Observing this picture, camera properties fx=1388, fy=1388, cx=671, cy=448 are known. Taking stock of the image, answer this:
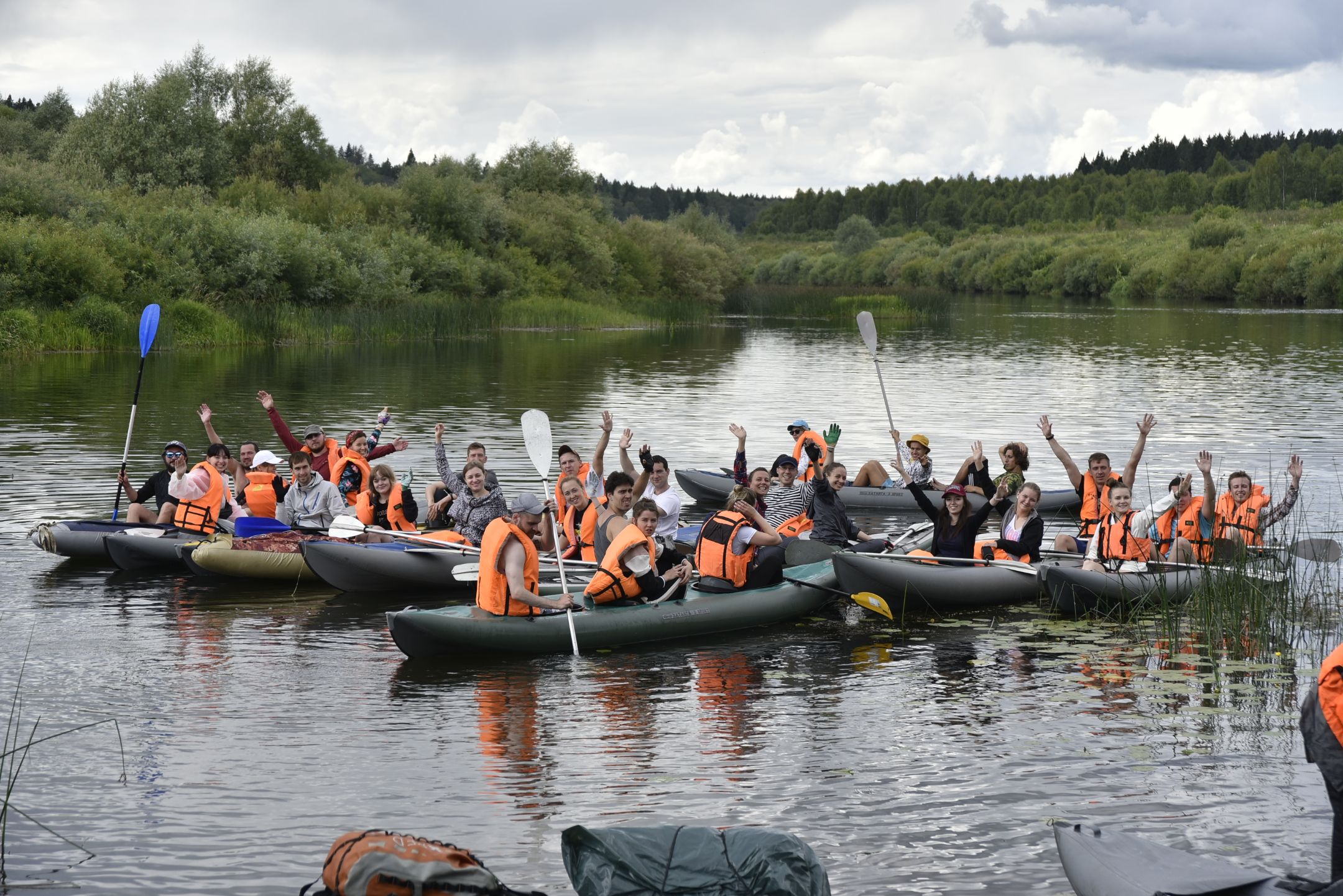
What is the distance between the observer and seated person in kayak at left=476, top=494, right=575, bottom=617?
8.63 m

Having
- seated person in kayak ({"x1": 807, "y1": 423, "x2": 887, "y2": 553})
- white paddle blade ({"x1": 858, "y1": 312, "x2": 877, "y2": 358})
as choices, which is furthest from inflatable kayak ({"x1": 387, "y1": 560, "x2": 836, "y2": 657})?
white paddle blade ({"x1": 858, "y1": 312, "x2": 877, "y2": 358})

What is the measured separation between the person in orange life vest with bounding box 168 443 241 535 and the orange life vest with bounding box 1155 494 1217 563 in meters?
7.68

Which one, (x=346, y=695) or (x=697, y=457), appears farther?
(x=697, y=457)

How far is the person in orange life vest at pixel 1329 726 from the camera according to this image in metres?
4.30

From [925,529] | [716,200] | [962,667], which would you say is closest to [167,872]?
[962,667]

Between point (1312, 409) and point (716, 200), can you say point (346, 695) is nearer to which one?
point (1312, 409)

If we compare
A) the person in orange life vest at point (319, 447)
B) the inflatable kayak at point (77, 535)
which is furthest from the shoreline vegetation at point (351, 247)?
the inflatable kayak at point (77, 535)

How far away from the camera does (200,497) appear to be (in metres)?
11.8

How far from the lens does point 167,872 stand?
5.61m

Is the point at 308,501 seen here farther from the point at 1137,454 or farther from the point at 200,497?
the point at 1137,454

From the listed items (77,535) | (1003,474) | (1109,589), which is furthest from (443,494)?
(1109,589)

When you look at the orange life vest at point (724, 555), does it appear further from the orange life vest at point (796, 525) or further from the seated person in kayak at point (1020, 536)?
the seated person in kayak at point (1020, 536)

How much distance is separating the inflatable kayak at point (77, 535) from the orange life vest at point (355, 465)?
4.81ft

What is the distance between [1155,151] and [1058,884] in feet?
457
